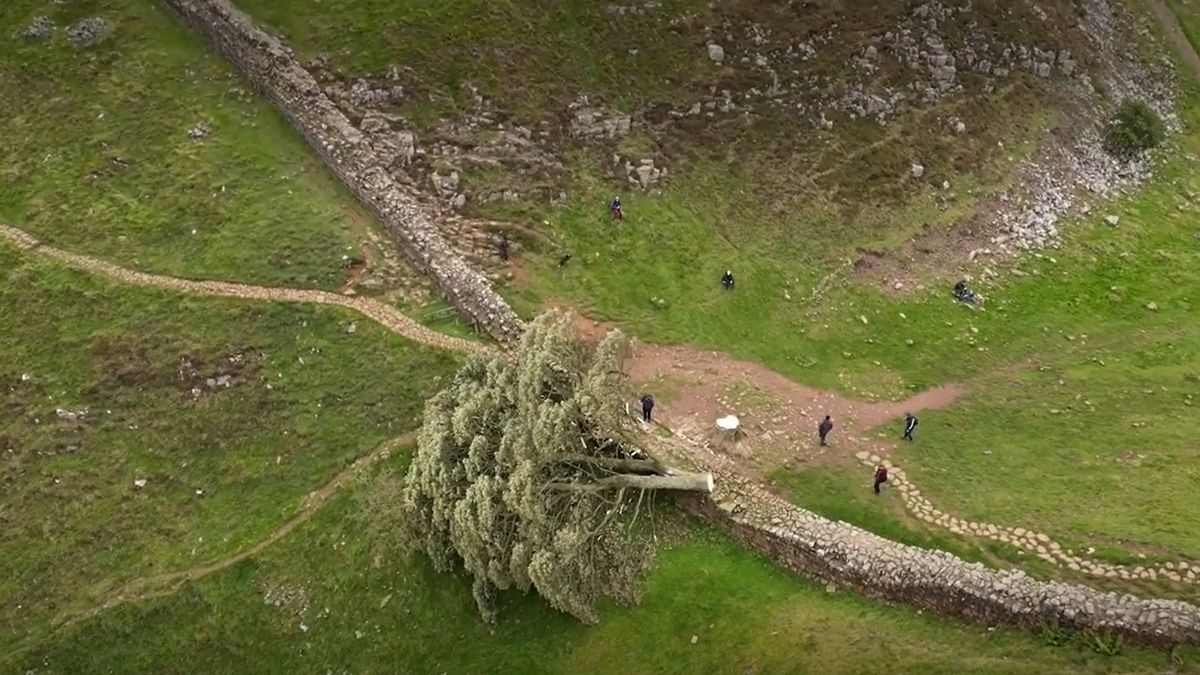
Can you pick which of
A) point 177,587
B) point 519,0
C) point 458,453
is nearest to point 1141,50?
point 519,0

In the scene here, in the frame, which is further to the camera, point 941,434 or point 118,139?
point 118,139

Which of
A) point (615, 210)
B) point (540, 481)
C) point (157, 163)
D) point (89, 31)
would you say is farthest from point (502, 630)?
point (89, 31)

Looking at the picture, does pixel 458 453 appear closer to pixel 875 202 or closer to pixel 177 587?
pixel 177 587

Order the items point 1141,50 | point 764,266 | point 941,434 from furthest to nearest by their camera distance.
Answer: point 1141,50 < point 764,266 < point 941,434

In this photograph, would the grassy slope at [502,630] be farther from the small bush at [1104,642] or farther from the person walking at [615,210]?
the person walking at [615,210]

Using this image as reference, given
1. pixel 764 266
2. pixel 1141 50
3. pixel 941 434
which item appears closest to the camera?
pixel 941 434

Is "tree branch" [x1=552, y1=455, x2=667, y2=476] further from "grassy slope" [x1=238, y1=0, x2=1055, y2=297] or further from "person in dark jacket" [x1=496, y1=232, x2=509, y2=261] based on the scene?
"person in dark jacket" [x1=496, y1=232, x2=509, y2=261]

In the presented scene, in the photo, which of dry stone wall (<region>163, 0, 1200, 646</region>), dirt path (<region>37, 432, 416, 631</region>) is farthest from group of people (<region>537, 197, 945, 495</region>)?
dirt path (<region>37, 432, 416, 631</region>)

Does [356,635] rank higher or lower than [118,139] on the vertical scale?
Answer: lower
